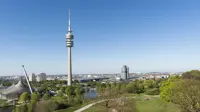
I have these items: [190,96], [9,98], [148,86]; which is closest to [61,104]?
[190,96]

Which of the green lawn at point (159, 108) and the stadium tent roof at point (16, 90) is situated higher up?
the stadium tent roof at point (16, 90)

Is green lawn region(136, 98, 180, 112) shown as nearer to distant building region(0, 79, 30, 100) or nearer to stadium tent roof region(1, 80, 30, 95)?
distant building region(0, 79, 30, 100)

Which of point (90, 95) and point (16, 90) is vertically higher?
point (16, 90)

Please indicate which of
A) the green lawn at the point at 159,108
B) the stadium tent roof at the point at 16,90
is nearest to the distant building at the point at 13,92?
the stadium tent roof at the point at 16,90

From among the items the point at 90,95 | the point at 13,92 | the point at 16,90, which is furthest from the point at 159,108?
the point at 16,90

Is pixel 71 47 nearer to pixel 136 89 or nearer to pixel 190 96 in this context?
pixel 136 89

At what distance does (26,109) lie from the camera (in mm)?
29344

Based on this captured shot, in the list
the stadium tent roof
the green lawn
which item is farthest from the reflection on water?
the green lawn

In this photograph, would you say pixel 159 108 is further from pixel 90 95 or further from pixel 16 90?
pixel 16 90

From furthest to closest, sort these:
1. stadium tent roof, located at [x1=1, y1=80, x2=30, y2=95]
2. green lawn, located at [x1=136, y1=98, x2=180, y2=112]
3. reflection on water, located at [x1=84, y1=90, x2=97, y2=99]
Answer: stadium tent roof, located at [x1=1, y1=80, x2=30, y2=95], reflection on water, located at [x1=84, y1=90, x2=97, y2=99], green lawn, located at [x1=136, y1=98, x2=180, y2=112]

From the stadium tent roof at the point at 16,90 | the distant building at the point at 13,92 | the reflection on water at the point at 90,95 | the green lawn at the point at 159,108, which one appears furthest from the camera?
the stadium tent roof at the point at 16,90

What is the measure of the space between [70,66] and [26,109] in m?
51.1

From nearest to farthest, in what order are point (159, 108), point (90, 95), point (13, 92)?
1. point (159, 108)
2. point (13, 92)
3. point (90, 95)

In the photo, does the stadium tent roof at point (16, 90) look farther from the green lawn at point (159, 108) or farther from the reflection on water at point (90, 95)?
the green lawn at point (159, 108)
